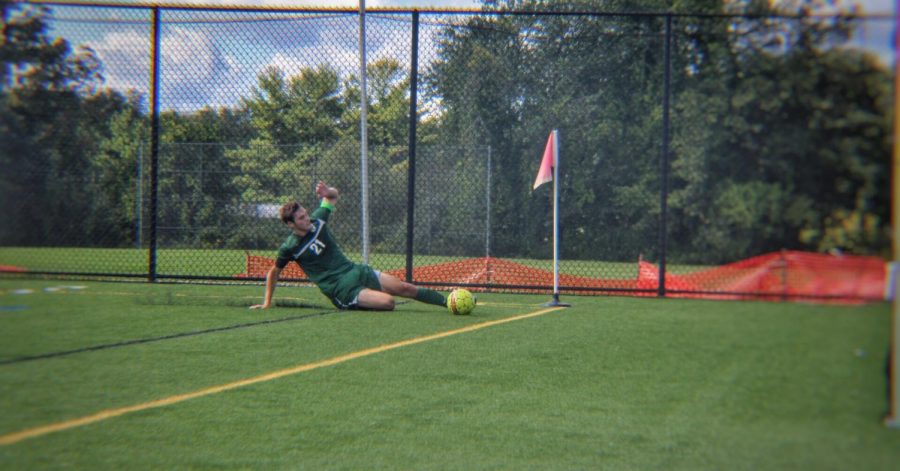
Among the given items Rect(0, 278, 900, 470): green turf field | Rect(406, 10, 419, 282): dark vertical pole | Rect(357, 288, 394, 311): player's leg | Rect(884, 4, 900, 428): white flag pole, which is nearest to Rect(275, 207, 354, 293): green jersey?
Rect(357, 288, 394, 311): player's leg

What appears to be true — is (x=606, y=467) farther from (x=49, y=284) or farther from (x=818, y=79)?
(x=49, y=284)

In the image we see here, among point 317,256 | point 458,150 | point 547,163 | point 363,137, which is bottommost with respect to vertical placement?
point 317,256

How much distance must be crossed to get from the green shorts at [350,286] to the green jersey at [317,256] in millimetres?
47

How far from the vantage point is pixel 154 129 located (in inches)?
364

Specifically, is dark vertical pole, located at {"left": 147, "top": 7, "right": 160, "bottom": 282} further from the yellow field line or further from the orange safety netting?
the yellow field line

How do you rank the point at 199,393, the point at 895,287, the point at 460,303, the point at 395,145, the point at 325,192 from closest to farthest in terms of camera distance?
the point at 895,287, the point at 199,393, the point at 460,303, the point at 325,192, the point at 395,145

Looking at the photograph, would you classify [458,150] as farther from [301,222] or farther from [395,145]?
[301,222]

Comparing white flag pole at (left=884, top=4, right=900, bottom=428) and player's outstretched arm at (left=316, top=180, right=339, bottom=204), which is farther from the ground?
player's outstretched arm at (left=316, top=180, right=339, bottom=204)

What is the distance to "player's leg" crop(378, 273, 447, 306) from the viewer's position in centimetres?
700

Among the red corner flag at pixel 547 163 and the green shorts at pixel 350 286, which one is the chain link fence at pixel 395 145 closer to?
the red corner flag at pixel 547 163

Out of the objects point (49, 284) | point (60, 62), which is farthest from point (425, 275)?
point (60, 62)

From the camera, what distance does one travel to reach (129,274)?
30.3ft

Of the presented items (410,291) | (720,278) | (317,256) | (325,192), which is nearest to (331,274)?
(317,256)

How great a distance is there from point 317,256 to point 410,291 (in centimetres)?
100
